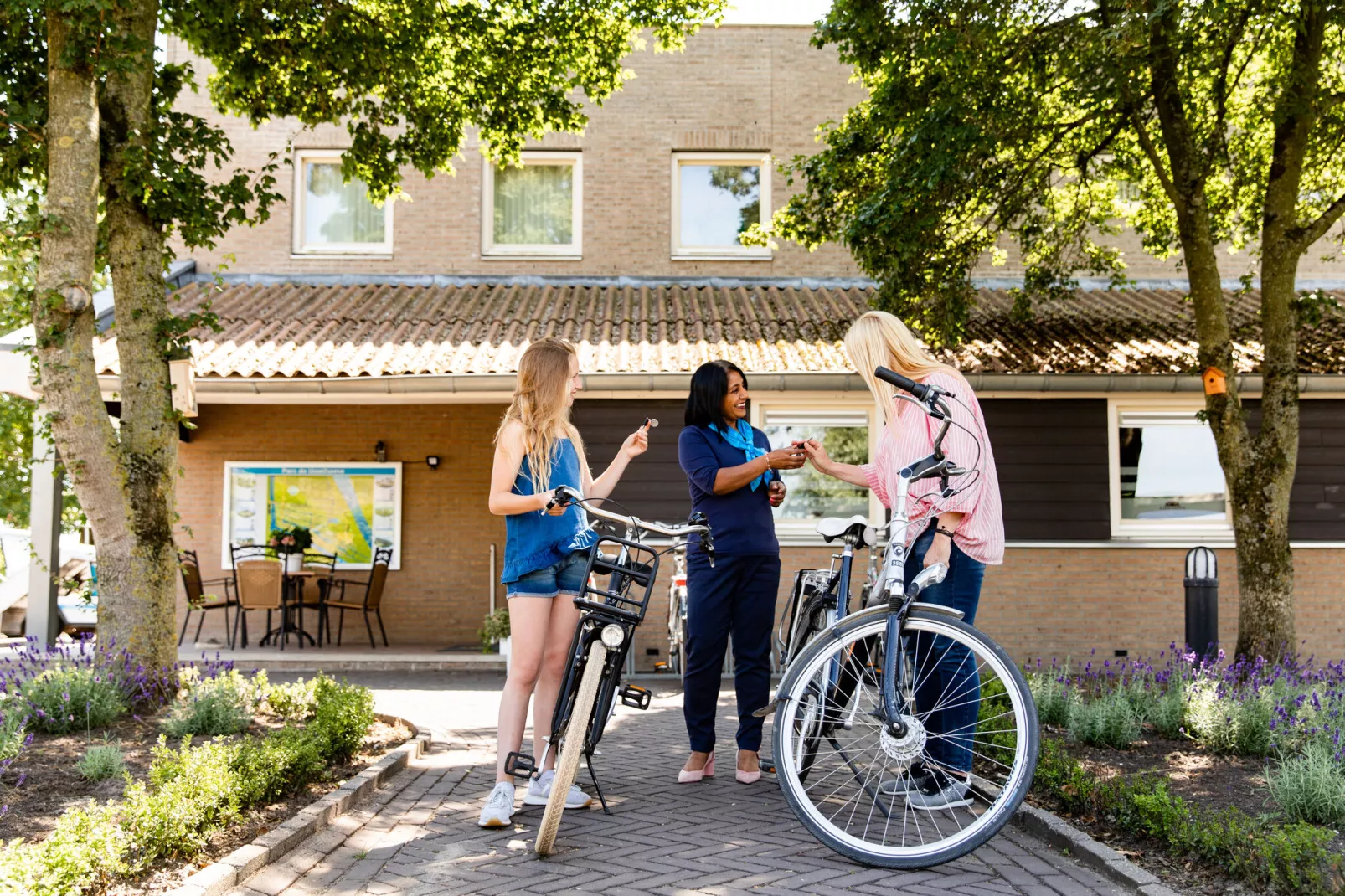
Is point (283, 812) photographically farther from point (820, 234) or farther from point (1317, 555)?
point (1317, 555)

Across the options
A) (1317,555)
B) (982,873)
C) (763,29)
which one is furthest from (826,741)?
(763,29)

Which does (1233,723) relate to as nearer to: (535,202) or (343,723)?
(343,723)

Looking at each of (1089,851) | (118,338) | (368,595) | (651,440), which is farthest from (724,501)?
(368,595)

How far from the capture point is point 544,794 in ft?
15.4

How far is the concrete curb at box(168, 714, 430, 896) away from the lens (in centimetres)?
358

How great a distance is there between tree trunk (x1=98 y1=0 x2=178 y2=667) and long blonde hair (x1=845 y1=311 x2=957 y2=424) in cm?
436

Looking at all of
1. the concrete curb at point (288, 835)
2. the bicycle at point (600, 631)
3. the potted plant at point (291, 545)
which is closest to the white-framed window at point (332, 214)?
the potted plant at point (291, 545)

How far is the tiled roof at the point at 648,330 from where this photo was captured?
11000mm

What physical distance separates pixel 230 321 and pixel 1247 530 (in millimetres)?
10236

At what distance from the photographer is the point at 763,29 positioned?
15219mm

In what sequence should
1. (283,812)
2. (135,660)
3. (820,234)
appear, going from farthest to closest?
(820,234), (135,660), (283,812)

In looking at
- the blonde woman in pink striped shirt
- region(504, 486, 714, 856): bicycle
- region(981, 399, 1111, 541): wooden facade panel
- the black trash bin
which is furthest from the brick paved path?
region(981, 399, 1111, 541): wooden facade panel

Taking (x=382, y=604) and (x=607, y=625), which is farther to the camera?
(x=382, y=604)

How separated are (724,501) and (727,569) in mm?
306
